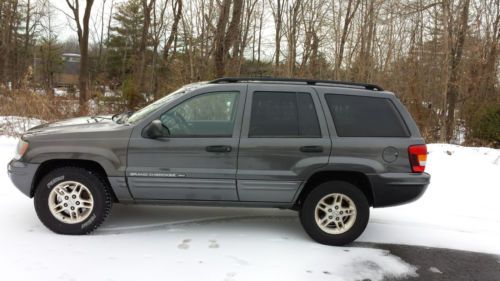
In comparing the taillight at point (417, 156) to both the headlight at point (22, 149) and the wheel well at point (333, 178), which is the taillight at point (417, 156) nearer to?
the wheel well at point (333, 178)

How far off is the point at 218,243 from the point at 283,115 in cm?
158

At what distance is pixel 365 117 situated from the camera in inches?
182

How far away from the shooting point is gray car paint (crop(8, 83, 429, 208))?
14.5 feet

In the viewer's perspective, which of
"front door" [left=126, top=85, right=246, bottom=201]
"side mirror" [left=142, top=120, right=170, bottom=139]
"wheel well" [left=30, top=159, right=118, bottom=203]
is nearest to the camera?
"side mirror" [left=142, top=120, right=170, bottom=139]

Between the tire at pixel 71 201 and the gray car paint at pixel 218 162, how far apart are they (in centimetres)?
16

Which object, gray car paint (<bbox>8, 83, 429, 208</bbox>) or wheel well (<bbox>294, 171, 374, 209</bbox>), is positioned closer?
gray car paint (<bbox>8, 83, 429, 208</bbox>)

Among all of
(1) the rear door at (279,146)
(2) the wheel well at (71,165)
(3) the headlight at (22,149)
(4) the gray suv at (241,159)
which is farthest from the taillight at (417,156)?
(3) the headlight at (22,149)

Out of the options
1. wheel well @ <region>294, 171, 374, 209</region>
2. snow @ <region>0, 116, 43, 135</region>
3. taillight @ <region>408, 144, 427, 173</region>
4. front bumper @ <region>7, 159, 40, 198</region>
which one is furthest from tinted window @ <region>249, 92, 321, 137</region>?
snow @ <region>0, 116, 43, 135</region>

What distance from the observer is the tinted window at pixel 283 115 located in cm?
452

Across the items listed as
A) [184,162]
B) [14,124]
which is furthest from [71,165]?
[14,124]

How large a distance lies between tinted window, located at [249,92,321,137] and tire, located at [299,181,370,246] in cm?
66

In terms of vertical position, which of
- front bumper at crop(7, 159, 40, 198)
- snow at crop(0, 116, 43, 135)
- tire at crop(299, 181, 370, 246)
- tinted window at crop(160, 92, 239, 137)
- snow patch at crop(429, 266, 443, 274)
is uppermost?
tinted window at crop(160, 92, 239, 137)

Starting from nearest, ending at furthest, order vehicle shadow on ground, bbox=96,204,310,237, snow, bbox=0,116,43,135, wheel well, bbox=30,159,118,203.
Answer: wheel well, bbox=30,159,118,203 → vehicle shadow on ground, bbox=96,204,310,237 → snow, bbox=0,116,43,135

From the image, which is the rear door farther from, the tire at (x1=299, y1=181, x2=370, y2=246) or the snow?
the snow
